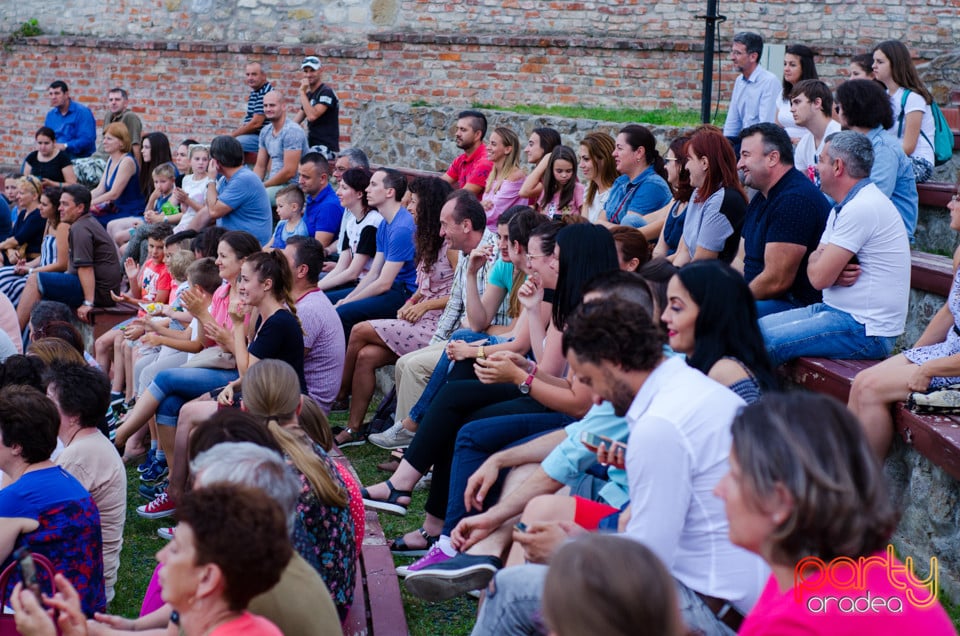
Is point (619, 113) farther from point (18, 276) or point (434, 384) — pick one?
point (434, 384)

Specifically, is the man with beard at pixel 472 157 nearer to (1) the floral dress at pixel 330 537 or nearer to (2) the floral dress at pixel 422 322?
(2) the floral dress at pixel 422 322

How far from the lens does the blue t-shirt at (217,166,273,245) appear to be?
880cm

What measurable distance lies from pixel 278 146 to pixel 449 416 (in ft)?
20.6

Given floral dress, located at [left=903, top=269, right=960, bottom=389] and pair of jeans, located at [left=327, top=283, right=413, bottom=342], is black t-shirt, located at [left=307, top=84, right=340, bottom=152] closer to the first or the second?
pair of jeans, located at [left=327, top=283, right=413, bottom=342]

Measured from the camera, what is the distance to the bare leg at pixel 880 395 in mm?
4145

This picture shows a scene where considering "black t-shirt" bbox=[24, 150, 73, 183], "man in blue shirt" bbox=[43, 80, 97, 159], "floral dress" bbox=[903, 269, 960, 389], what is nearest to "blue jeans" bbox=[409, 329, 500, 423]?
"floral dress" bbox=[903, 269, 960, 389]

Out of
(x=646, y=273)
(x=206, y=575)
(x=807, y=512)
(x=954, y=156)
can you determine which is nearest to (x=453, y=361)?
(x=646, y=273)

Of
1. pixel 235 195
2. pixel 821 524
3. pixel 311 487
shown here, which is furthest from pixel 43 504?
pixel 235 195

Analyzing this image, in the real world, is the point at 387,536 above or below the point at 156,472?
above

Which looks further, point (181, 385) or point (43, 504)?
point (181, 385)

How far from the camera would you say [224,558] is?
2.35 metres

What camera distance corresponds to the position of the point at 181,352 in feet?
21.5

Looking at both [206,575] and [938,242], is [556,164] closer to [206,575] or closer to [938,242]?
[938,242]

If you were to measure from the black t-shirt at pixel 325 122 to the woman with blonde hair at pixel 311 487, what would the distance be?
7.57 m
